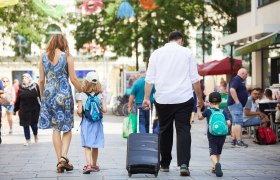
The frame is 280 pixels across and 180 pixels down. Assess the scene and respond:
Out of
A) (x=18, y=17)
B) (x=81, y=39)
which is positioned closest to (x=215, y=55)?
(x=81, y=39)

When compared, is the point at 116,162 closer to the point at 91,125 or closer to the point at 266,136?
the point at 91,125

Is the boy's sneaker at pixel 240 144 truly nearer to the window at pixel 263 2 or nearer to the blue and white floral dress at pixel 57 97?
the blue and white floral dress at pixel 57 97

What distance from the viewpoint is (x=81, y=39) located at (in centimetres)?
4378

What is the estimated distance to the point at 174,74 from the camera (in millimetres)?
10398

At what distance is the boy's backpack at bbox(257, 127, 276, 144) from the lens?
17.3m

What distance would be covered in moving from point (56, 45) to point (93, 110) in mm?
1035

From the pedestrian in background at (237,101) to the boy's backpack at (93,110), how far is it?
615cm

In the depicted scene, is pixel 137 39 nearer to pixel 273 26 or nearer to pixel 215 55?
pixel 273 26

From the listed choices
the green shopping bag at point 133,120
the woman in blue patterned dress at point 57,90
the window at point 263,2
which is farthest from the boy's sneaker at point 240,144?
the window at point 263,2

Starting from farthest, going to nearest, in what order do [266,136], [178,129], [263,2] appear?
[263,2] < [266,136] < [178,129]

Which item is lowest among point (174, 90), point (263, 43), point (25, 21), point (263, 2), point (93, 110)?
point (93, 110)

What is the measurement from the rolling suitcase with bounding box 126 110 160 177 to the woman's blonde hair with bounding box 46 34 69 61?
1.61m

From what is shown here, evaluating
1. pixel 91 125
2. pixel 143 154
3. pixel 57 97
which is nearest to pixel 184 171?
pixel 143 154

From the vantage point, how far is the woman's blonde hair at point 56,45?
10.7m
